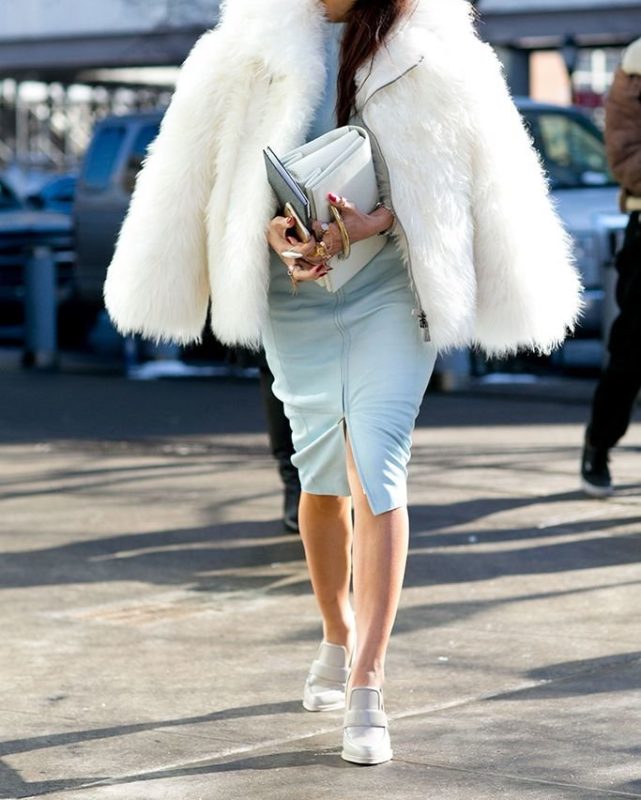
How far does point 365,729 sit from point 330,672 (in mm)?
498

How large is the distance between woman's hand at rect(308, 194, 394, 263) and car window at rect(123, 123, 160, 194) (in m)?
14.1

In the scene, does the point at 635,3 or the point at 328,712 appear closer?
the point at 328,712

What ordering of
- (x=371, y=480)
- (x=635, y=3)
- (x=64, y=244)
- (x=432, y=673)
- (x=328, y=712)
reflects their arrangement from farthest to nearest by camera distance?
1. (x=635, y=3)
2. (x=64, y=244)
3. (x=432, y=673)
4. (x=328, y=712)
5. (x=371, y=480)

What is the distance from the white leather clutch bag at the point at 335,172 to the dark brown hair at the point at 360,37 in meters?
0.11

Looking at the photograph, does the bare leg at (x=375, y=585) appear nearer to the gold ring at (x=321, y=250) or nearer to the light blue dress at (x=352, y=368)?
the light blue dress at (x=352, y=368)

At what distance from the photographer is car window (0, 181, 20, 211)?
63.0ft

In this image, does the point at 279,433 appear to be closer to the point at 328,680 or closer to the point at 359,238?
the point at 328,680

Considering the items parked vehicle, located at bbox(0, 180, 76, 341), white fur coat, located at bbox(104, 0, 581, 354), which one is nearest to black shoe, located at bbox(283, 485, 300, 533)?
white fur coat, located at bbox(104, 0, 581, 354)

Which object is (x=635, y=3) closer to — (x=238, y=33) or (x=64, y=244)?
(x=64, y=244)

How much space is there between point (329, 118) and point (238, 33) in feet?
1.05

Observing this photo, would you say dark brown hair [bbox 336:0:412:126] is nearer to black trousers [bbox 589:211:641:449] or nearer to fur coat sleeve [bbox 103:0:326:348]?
fur coat sleeve [bbox 103:0:326:348]

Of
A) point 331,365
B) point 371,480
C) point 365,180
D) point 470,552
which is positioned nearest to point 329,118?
point 365,180

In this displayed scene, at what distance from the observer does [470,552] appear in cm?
675

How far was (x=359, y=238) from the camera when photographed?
14.0 feet
